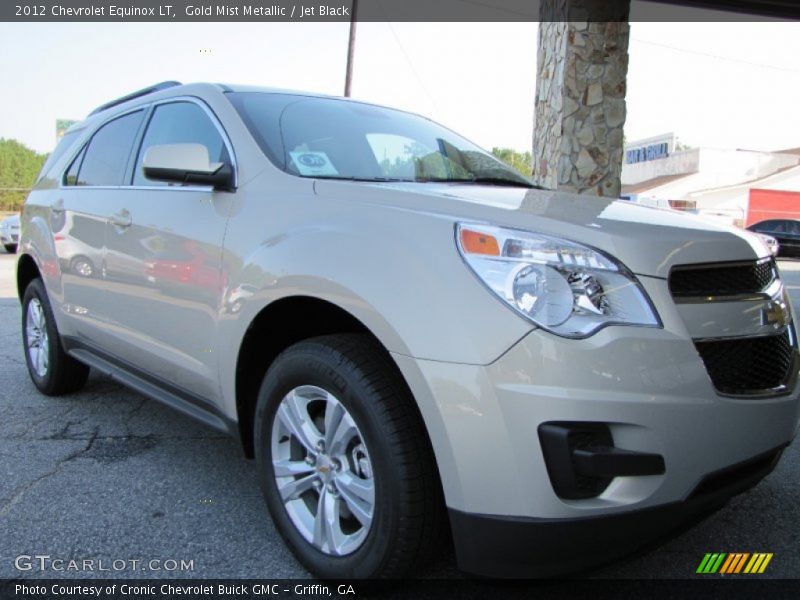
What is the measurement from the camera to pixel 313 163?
103 inches

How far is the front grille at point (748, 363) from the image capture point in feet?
5.92

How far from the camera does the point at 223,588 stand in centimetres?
219

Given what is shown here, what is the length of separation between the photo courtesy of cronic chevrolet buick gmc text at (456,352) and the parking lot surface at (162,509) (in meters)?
0.37

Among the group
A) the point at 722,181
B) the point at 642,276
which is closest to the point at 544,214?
the point at 642,276

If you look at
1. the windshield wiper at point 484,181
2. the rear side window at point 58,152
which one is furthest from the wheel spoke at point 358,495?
the rear side window at point 58,152

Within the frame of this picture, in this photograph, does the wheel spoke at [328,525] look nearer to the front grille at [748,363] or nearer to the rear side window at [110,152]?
the front grille at [748,363]

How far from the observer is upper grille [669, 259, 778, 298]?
1.82 metres

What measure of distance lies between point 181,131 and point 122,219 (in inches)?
20.0

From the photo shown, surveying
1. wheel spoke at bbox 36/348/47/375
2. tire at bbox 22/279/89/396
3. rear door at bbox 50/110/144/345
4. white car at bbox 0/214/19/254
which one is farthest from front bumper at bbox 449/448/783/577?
white car at bbox 0/214/19/254

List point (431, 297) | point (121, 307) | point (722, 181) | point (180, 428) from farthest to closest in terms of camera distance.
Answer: point (722, 181) → point (180, 428) → point (121, 307) → point (431, 297)

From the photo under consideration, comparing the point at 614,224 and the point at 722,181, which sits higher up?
the point at 722,181

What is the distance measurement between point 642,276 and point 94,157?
3326 millimetres

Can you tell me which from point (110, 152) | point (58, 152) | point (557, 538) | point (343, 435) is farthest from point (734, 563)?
point (58, 152)

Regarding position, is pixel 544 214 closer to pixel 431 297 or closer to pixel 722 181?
pixel 431 297
